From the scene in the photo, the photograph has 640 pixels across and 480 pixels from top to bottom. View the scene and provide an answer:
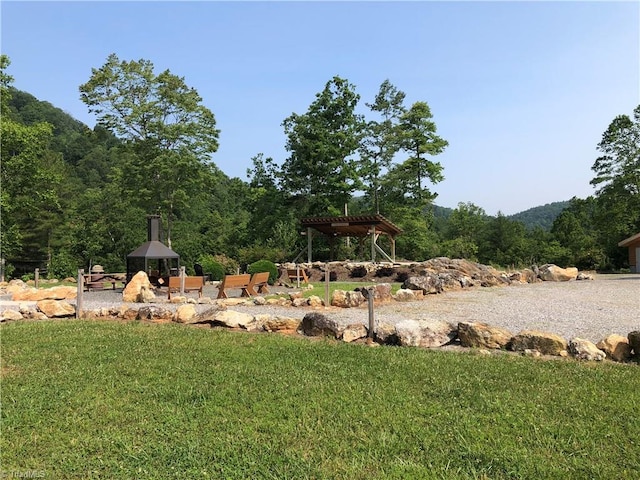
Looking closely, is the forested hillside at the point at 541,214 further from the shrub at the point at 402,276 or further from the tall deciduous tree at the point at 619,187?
the shrub at the point at 402,276

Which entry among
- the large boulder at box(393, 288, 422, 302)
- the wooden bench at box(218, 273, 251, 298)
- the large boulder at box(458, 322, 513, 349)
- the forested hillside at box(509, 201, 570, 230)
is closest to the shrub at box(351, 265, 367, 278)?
the wooden bench at box(218, 273, 251, 298)

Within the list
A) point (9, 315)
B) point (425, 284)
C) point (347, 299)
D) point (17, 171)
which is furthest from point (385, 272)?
point (17, 171)

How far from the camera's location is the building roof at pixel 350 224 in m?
20.7

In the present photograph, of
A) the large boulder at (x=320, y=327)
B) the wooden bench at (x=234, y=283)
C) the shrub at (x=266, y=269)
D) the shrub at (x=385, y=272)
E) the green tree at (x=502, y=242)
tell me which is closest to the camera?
the large boulder at (x=320, y=327)

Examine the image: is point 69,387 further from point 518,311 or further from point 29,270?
point 29,270

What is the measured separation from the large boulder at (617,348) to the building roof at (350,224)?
15501 millimetres

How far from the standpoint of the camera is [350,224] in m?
21.1

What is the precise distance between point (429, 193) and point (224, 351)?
26.2 meters

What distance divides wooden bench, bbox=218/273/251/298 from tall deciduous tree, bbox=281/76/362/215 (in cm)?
1592

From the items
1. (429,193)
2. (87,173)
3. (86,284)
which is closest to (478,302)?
(86,284)

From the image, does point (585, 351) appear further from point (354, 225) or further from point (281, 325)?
point (354, 225)

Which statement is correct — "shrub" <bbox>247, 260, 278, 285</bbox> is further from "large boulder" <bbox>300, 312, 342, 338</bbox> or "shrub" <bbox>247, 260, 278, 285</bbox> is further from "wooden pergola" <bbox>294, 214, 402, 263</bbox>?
"large boulder" <bbox>300, 312, 342, 338</bbox>

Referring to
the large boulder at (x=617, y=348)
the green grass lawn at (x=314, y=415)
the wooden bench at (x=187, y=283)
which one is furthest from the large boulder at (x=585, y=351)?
the wooden bench at (x=187, y=283)

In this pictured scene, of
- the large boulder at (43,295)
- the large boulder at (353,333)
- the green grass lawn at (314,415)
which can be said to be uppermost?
the large boulder at (43,295)
